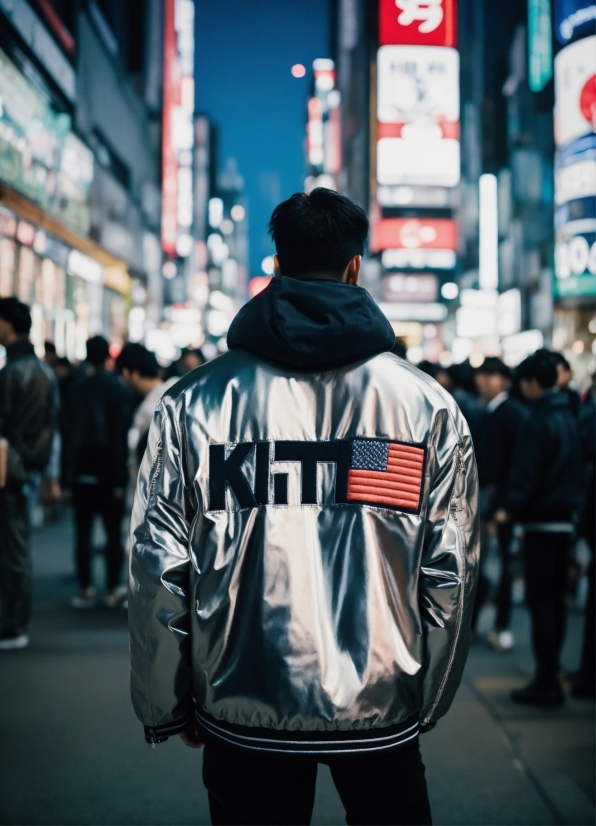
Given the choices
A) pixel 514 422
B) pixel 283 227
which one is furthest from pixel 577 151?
pixel 283 227

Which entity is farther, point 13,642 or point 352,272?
point 13,642

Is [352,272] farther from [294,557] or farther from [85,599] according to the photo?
[85,599]

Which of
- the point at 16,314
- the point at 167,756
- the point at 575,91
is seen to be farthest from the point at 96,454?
the point at 575,91

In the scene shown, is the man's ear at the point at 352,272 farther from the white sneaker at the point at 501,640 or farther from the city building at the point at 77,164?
the city building at the point at 77,164

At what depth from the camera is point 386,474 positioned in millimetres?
2125

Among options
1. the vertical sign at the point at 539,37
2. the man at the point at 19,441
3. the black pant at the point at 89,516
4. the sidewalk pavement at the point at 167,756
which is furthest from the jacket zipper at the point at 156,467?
the vertical sign at the point at 539,37

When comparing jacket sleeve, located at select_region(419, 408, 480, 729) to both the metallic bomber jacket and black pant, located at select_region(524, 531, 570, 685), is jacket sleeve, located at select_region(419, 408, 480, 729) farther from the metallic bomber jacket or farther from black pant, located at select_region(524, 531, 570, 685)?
black pant, located at select_region(524, 531, 570, 685)

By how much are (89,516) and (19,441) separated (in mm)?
1746

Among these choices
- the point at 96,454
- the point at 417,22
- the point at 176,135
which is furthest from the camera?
the point at 176,135

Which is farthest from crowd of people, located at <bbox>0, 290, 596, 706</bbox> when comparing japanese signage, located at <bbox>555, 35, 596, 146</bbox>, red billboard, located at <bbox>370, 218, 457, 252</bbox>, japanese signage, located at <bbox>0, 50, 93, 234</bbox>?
red billboard, located at <bbox>370, 218, 457, 252</bbox>

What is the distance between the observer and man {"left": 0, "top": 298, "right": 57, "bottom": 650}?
620 centimetres

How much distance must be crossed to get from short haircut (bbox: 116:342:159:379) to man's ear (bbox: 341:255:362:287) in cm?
509

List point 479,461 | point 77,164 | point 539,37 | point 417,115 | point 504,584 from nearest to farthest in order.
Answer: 1. point 504,584
2. point 479,461
3. point 417,115
4. point 77,164
5. point 539,37

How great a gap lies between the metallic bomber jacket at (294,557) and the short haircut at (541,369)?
11.1 ft
